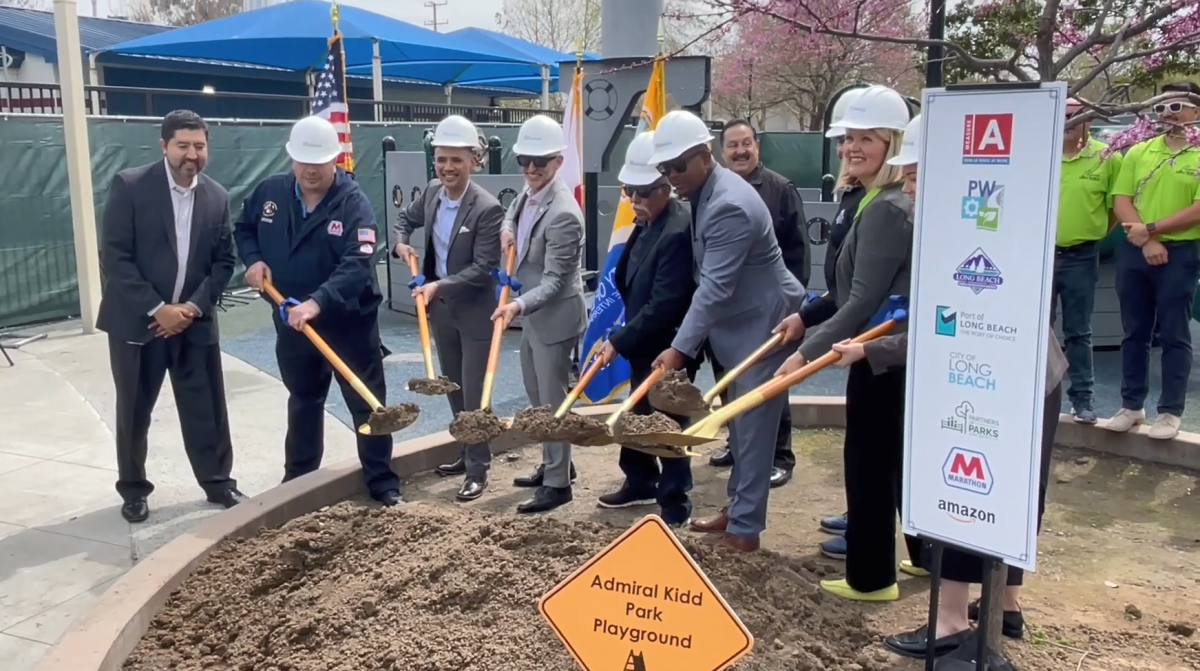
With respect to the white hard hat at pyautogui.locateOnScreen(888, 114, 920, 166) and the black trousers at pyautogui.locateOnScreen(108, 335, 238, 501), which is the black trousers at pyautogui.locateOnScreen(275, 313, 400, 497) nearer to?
the black trousers at pyautogui.locateOnScreen(108, 335, 238, 501)

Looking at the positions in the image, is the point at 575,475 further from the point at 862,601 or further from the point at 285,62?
the point at 285,62

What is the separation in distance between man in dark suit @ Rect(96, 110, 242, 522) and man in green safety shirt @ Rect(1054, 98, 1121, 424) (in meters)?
4.91

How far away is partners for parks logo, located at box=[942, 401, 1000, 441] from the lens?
307cm

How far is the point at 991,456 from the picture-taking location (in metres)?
3.08

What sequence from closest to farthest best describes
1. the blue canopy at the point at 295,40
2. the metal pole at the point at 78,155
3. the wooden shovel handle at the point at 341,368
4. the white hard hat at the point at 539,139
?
1. the wooden shovel handle at the point at 341,368
2. the white hard hat at the point at 539,139
3. the metal pole at the point at 78,155
4. the blue canopy at the point at 295,40

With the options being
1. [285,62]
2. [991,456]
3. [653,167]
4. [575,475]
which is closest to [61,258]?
[575,475]

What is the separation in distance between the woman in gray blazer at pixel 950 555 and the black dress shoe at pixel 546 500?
209cm

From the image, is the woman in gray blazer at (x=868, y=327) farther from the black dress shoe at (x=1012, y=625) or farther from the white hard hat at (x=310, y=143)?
the white hard hat at (x=310, y=143)

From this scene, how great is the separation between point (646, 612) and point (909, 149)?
6.39 ft

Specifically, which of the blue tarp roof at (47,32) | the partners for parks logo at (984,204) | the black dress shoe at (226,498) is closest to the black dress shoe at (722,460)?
the black dress shoe at (226,498)

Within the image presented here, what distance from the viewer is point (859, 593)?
14.0ft

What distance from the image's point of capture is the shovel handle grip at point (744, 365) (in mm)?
4242

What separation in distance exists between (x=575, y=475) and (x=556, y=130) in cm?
196

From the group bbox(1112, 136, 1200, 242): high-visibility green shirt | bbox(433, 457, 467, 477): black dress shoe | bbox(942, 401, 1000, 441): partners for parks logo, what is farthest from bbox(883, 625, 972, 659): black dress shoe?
bbox(1112, 136, 1200, 242): high-visibility green shirt
